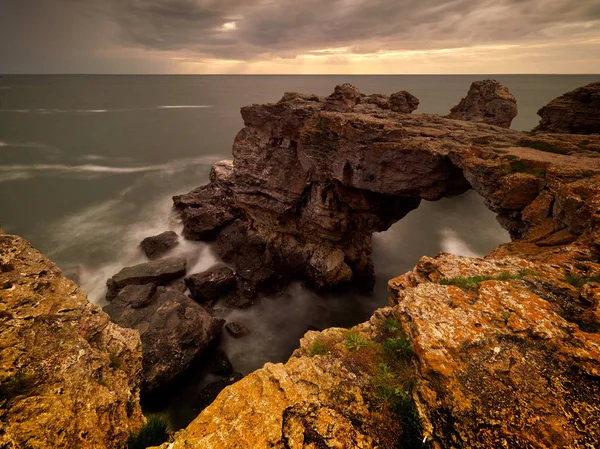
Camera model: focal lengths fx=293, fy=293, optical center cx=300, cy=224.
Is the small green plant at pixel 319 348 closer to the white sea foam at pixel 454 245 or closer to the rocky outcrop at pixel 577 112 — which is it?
the rocky outcrop at pixel 577 112

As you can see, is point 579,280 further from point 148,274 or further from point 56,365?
point 148,274

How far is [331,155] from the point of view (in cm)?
1698

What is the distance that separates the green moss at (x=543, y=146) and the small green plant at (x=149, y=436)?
53.9ft

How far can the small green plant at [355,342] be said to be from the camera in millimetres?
5734

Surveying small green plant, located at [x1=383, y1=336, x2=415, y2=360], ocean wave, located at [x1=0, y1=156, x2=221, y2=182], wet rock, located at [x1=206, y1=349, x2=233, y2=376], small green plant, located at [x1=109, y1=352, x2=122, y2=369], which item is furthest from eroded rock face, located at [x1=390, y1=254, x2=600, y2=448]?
ocean wave, located at [x1=0, y1=156, x2=221, y2=182]

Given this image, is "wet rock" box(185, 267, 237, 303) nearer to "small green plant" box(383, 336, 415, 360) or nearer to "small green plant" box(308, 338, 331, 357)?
"small green plant" box(308, 338, 331, 357)

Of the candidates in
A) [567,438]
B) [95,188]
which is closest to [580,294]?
[567,438]

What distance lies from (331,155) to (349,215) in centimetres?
451

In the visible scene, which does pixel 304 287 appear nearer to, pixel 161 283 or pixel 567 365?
pixel 161 283

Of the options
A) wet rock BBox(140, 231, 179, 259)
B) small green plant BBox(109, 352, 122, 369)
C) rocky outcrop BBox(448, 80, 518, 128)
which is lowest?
Result: wet rock BBox(140, 231, 179, 259)

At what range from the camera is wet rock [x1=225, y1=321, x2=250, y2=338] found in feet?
56.0

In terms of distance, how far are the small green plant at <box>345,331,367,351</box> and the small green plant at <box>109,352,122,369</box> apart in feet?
17.0

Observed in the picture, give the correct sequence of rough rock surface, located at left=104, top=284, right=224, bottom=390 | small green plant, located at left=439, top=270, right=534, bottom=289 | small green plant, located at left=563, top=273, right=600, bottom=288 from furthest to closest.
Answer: rough rock surface, located at left=104, top=284, right=224, bottom=390, small green plant, located at left=439, top=270, right=534, bottom=289, small green plant, located at left=563, top=273, right=600, bottom=288

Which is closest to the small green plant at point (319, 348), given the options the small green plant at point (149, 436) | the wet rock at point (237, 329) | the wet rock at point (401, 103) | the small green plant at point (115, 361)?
the small green plant at point (149, 436)
